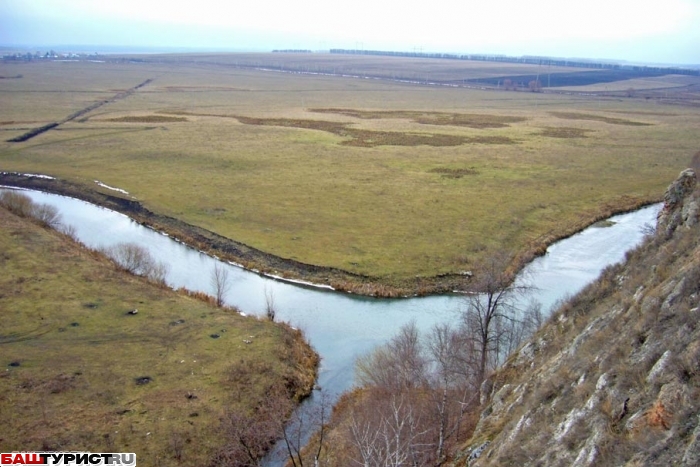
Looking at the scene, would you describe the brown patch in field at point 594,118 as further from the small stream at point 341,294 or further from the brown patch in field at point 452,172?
the small stream at point 341,294

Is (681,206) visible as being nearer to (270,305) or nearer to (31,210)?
(270,305)

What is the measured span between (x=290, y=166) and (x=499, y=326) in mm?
41499

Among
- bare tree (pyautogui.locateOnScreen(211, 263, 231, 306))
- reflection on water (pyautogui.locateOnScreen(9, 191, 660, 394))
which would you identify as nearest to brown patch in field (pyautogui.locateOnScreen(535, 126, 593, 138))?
reflection on water (pyautogui.locateOnScreen(9, 191, 660, 394))

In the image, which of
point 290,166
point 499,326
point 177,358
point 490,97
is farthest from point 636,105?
point 177,358

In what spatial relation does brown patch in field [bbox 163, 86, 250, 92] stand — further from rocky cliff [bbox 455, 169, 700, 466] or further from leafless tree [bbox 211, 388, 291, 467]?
rocky cliff [bbox 455, 169, 700, 466]

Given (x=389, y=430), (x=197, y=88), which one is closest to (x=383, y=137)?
(x=389, y=430)

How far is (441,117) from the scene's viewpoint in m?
110

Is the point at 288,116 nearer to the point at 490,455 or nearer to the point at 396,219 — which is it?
the point at 396,219

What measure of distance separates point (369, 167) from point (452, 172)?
9163 mm

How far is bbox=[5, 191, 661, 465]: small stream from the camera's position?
95.9 feet

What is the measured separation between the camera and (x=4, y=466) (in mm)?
17703

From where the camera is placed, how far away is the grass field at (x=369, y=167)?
1678 inches

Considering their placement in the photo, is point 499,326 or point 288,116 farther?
point 288,116

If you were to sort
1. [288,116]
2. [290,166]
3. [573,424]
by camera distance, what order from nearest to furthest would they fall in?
[573,424], [290,166], [288,116]
